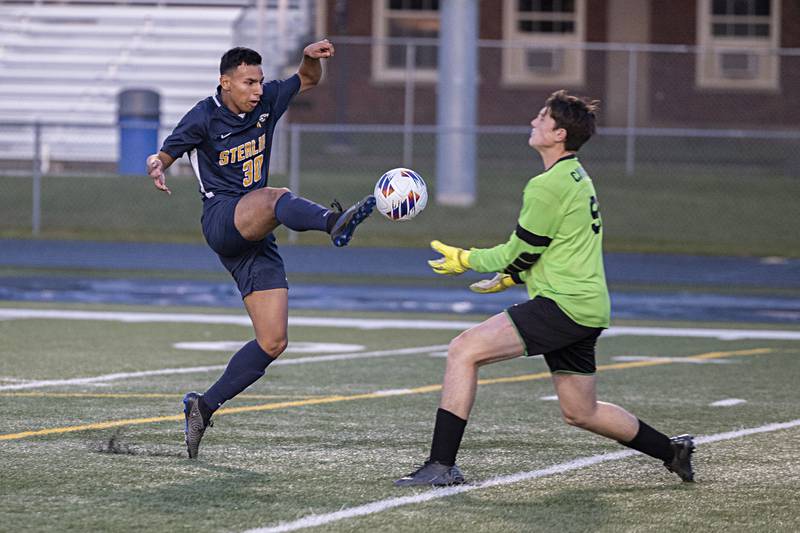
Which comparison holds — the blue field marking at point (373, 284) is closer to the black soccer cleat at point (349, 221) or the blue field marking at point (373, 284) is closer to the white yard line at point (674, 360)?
the white yard line at point (674, 360)

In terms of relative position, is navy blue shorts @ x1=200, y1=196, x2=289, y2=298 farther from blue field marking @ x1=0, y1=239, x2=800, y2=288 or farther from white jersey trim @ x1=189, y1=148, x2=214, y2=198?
blue field marking @ x1=0, y1=239, x2=800, y2=288

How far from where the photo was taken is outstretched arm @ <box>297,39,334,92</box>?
7.82 m

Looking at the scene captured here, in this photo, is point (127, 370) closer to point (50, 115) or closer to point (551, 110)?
point (551, 110)

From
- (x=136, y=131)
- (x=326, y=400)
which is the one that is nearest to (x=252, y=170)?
(x=326, y=400)

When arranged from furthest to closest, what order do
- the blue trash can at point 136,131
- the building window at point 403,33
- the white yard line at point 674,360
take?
the building window at point 403,33 → the blue trash can at point 136,131 → the white yard line at point 674,360

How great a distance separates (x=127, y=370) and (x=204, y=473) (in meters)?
3.88

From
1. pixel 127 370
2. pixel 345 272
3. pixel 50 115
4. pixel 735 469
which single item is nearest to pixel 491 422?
pixel 735 469

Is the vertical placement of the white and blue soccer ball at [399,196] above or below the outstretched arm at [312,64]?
below

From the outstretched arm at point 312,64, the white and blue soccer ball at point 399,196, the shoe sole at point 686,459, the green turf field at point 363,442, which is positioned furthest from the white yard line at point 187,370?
the shoe sole at point 686,459

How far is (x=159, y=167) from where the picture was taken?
721 cm

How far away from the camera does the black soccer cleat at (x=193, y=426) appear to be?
706 cm

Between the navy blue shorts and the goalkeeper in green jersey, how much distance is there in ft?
4.17

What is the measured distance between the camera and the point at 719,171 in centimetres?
2659

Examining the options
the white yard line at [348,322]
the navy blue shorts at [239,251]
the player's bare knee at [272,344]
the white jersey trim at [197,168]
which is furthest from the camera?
the white yard line at [348,322]
